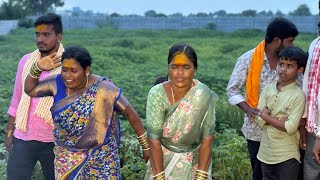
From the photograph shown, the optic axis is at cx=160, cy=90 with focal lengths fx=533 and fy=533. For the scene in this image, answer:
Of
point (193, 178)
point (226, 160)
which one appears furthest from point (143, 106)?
point (193, 178)

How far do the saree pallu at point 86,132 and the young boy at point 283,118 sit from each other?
3.21ft

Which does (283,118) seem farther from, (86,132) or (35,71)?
(35,71)

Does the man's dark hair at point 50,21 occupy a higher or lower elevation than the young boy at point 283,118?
higher

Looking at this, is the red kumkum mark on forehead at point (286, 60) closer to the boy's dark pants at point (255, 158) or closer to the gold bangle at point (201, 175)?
the boy's dark pants at point (255, 158)

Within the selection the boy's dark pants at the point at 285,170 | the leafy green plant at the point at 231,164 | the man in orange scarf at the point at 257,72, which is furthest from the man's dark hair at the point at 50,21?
the leafy green plant at the point at 231,164

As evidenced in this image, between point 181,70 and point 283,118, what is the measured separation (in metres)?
0.84

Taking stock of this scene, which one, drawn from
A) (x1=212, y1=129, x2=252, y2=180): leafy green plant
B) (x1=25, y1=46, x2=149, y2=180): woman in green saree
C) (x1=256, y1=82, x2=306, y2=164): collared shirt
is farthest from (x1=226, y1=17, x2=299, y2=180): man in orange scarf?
(x1=25, y1=46, x2=149, y2=180): woman in green saree

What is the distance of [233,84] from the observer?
12.5 ft

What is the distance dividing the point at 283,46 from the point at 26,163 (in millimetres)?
1908

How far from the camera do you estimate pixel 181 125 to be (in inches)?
115

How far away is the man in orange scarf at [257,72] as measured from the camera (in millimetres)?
3557

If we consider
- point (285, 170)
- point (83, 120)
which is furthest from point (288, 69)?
point (83, 120)

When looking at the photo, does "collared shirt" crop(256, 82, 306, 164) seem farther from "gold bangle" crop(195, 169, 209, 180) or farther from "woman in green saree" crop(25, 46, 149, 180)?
"woman in green saree" crop(25, 46, 149, 180)

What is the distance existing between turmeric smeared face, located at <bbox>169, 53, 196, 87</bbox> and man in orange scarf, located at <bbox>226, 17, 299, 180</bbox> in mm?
796
